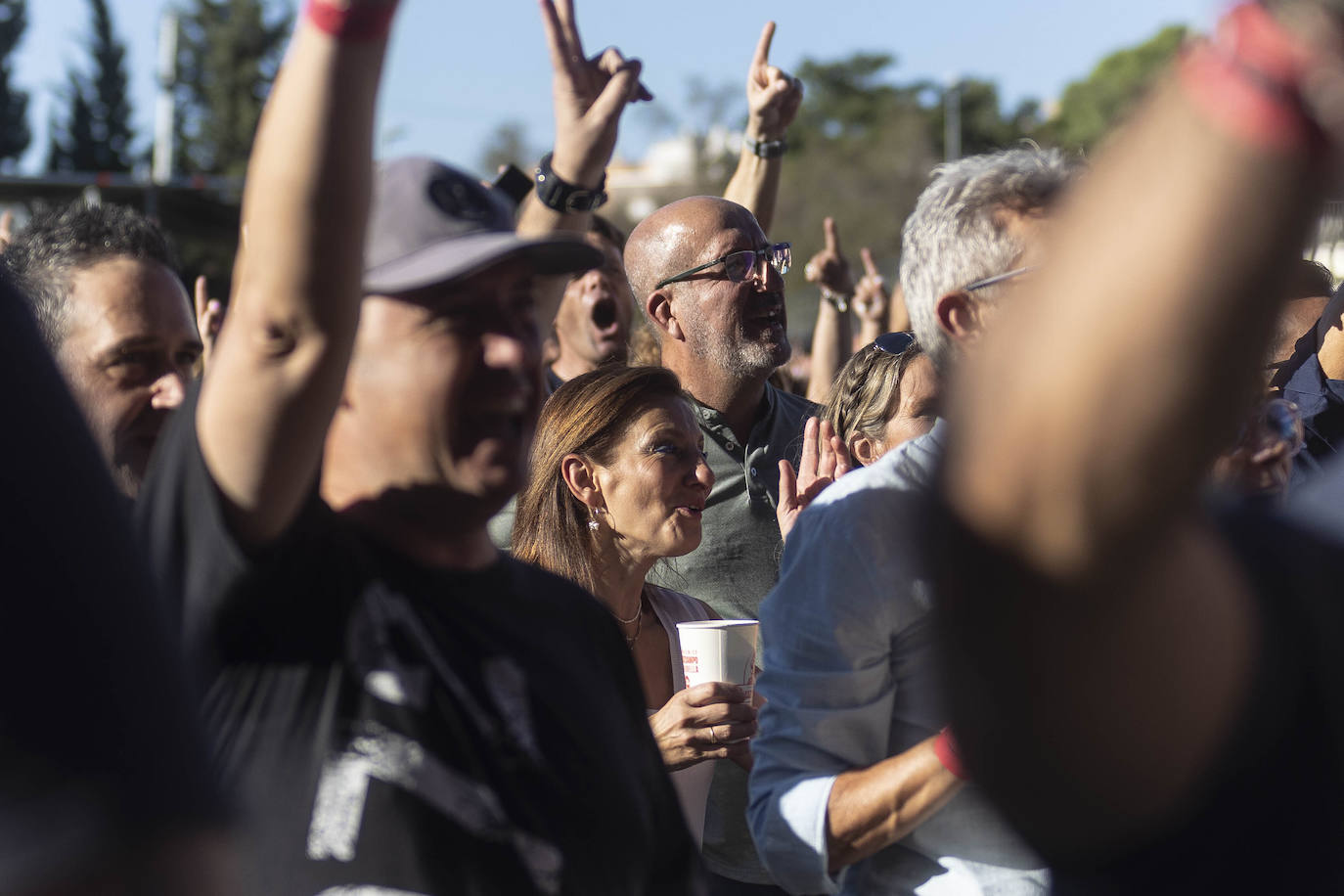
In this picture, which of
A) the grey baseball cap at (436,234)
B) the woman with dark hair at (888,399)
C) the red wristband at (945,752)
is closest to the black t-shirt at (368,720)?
the grey baseball cap at (436,234)

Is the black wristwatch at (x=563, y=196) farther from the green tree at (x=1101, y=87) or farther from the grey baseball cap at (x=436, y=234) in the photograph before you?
the green tree at (x=1101, y=87)

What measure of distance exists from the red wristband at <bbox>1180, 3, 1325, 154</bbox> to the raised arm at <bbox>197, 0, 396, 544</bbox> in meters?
0.84

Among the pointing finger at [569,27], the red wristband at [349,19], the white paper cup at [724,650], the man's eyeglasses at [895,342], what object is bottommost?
the white paper cup at [724,650]

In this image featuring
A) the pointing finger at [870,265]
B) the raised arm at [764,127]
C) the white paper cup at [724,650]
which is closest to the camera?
the white paper cup at [724,650]

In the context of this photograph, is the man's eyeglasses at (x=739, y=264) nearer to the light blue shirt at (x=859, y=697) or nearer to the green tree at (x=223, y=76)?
the light blue shirt at (x=859, y=697)

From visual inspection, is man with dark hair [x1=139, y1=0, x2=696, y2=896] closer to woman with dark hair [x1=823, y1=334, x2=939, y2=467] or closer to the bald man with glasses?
woman with dark hair [x1=823, y1=334, x2=939, y2=467]

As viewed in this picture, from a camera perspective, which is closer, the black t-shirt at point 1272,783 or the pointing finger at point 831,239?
the black t-shirt at point 1272,783

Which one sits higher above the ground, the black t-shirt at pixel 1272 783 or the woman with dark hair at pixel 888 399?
the black t-shirt at pixel 1272 783

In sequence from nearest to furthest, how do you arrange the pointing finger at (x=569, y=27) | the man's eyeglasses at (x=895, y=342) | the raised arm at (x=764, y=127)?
1. the pointing finger at (x=569, y=27)
2. the man's eyeglasses at (x=895, y=342)
3. the raised arm at (x=764, y=127)

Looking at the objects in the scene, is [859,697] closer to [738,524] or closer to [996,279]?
[996,279]

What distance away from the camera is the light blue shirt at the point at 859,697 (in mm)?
2070

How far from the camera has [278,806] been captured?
1390mm

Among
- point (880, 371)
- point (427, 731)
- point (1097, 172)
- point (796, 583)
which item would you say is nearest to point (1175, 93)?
point (1097, 172)

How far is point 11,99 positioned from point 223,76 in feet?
22.8
